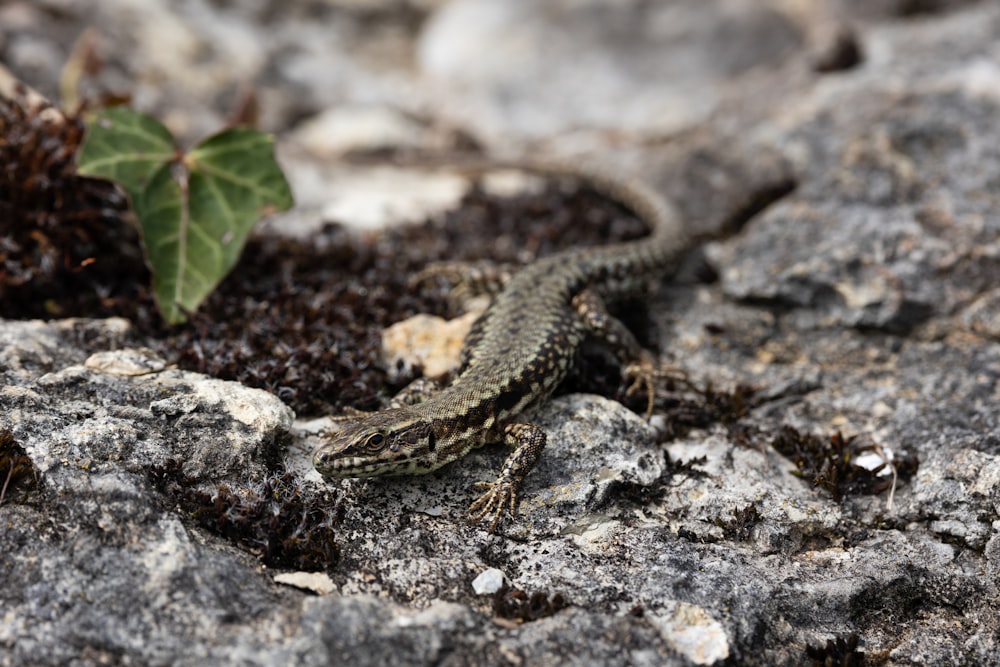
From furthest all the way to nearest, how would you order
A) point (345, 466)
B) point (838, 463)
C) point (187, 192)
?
point (187, 192) < point (838, 463) < point (345, 466)

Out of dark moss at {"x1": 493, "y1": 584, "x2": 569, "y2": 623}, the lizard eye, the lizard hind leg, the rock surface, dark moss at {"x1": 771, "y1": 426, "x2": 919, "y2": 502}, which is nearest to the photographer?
the rock surface

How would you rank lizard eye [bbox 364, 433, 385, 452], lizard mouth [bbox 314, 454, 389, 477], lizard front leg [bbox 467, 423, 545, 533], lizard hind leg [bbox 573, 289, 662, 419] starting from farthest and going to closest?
lizard hind leg [bbox 573, 289, 662, 419], lizard front leg [bbox 467, 423, 545, 533], lizard eye [bbox 364, 433, 385, 452], lizard mouth [bbox 314, 454, 389, 477]

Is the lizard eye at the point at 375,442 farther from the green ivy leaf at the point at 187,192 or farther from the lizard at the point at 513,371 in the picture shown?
the green ivy leaf at the point at 187,192

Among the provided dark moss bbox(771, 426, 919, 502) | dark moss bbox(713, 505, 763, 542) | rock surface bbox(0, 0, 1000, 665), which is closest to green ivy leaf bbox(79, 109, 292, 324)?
rock surface bbox(0, 0, 1000, 665)

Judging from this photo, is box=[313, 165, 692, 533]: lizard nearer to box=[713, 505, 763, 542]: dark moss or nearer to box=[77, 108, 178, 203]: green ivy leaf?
box=[713, 505, 763, 542]: dark moss

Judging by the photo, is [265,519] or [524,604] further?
[265,519]

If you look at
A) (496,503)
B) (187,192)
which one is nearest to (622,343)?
(496,503)

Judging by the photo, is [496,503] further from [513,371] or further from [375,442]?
[513,371]

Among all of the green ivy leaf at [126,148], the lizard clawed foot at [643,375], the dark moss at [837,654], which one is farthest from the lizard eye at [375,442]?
the green ivy leaf at [126,148]
